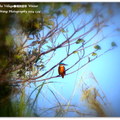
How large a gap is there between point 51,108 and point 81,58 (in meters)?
0.55

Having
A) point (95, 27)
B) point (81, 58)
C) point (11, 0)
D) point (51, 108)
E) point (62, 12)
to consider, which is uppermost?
point (11, 0)

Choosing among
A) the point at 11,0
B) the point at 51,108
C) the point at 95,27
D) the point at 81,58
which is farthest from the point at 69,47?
the point at 11,0

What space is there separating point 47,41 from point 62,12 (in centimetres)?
31

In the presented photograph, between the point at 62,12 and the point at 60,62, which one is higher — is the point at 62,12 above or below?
above

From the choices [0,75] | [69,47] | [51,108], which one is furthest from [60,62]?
[0,75]

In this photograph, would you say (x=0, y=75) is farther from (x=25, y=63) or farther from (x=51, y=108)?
(x=51, y=108)

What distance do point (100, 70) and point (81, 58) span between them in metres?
0.21

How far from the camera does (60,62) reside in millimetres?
1900

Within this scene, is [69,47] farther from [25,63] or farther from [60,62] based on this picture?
[25,63]

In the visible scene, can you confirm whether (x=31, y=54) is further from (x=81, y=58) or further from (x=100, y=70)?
(x=100, y=70)

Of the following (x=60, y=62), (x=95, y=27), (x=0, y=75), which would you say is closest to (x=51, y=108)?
(x=60, y=62)

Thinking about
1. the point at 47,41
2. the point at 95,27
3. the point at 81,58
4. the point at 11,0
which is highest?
the point at 11,0

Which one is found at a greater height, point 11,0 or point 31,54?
point 11,0

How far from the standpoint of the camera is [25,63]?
1.92 metres
